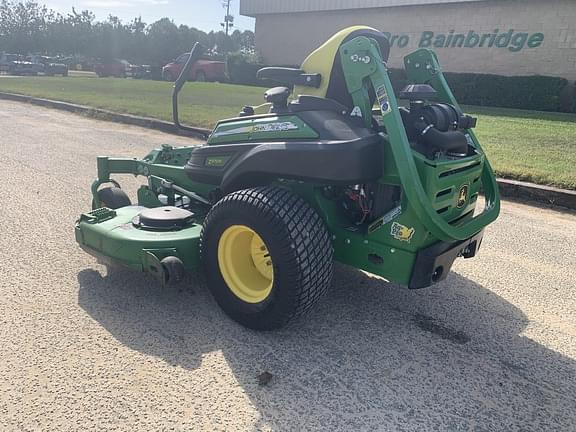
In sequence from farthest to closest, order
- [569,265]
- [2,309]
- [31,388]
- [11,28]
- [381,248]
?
[11,28], [569,265], [2,309], [381,248], [31,388]

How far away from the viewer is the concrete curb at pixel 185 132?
19.6 ft

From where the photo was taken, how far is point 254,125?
3191 millimetres

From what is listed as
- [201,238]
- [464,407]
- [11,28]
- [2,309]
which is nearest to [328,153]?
[201,238]

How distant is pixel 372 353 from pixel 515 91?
16.6 meters

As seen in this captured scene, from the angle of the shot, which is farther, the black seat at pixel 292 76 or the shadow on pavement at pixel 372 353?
the black seat at pixel 292 76

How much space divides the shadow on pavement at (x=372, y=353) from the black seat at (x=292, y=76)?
1.39 meters

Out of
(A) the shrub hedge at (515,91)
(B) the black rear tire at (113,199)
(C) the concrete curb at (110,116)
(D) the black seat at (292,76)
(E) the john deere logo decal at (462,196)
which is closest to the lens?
(E) the john deere logo decal at (462,196)

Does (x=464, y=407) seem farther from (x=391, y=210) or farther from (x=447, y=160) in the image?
(x=447, y=160)

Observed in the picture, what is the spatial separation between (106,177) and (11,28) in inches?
2428

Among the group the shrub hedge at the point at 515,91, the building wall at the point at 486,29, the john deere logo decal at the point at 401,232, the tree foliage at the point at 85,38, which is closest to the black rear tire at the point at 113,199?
the john deere logo decal at the point at 401,232

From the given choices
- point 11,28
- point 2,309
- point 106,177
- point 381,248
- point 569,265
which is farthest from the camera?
point 11,28

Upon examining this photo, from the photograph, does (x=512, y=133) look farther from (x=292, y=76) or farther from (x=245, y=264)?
(x=245, y=264)

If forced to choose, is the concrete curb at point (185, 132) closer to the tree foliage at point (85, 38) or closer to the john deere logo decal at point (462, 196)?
the john deere logo decal at point (462, 196)

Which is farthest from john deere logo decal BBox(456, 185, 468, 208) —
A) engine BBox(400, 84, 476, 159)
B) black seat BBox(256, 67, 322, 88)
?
black seat BBox(256, 67, 322, 88)
